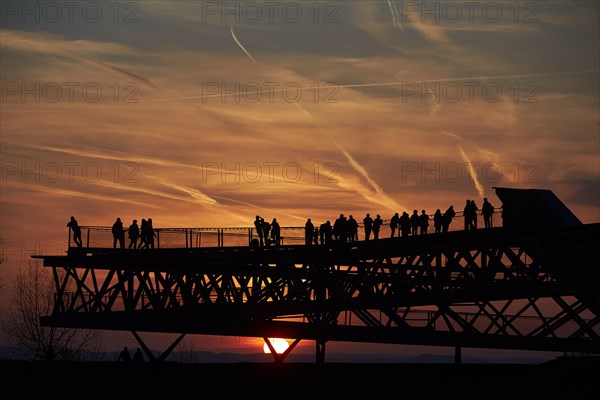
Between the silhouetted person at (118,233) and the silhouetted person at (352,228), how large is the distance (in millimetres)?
13979

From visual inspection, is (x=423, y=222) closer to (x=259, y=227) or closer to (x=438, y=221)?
(x=438, y=221)

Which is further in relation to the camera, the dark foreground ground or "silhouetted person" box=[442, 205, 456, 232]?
Result: "silhouetted person" box=[442, 205, 456, 232]

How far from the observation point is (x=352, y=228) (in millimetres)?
Answer: 66625

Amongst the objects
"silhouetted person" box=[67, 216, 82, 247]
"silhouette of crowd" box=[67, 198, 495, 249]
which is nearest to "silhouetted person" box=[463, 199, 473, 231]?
"silhouette of crowd" box=[67, 198, 495, 249]

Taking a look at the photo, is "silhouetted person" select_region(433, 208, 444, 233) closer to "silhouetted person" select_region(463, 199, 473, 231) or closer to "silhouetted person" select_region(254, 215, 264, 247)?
"silhouetted person" select_region(463, 199, 473, 231)

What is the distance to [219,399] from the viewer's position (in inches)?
1460

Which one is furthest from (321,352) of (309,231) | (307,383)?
(307,383)

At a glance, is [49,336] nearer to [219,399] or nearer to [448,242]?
[448,242]

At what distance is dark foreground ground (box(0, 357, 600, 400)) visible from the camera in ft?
127

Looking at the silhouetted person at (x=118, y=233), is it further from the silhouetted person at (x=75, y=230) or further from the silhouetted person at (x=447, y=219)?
the silhouetted person at (x=447, y=219)

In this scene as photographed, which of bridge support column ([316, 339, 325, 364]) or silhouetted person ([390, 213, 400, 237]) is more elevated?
silhouetted person ([390, 213, 400, 237])

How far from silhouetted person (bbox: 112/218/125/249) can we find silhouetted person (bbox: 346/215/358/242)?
13979 millimetres

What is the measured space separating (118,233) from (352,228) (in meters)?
14.4

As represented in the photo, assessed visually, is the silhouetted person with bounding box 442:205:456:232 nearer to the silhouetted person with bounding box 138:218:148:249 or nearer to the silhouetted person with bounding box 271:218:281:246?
the silhouetted person with bounding box 271:218:281:246
